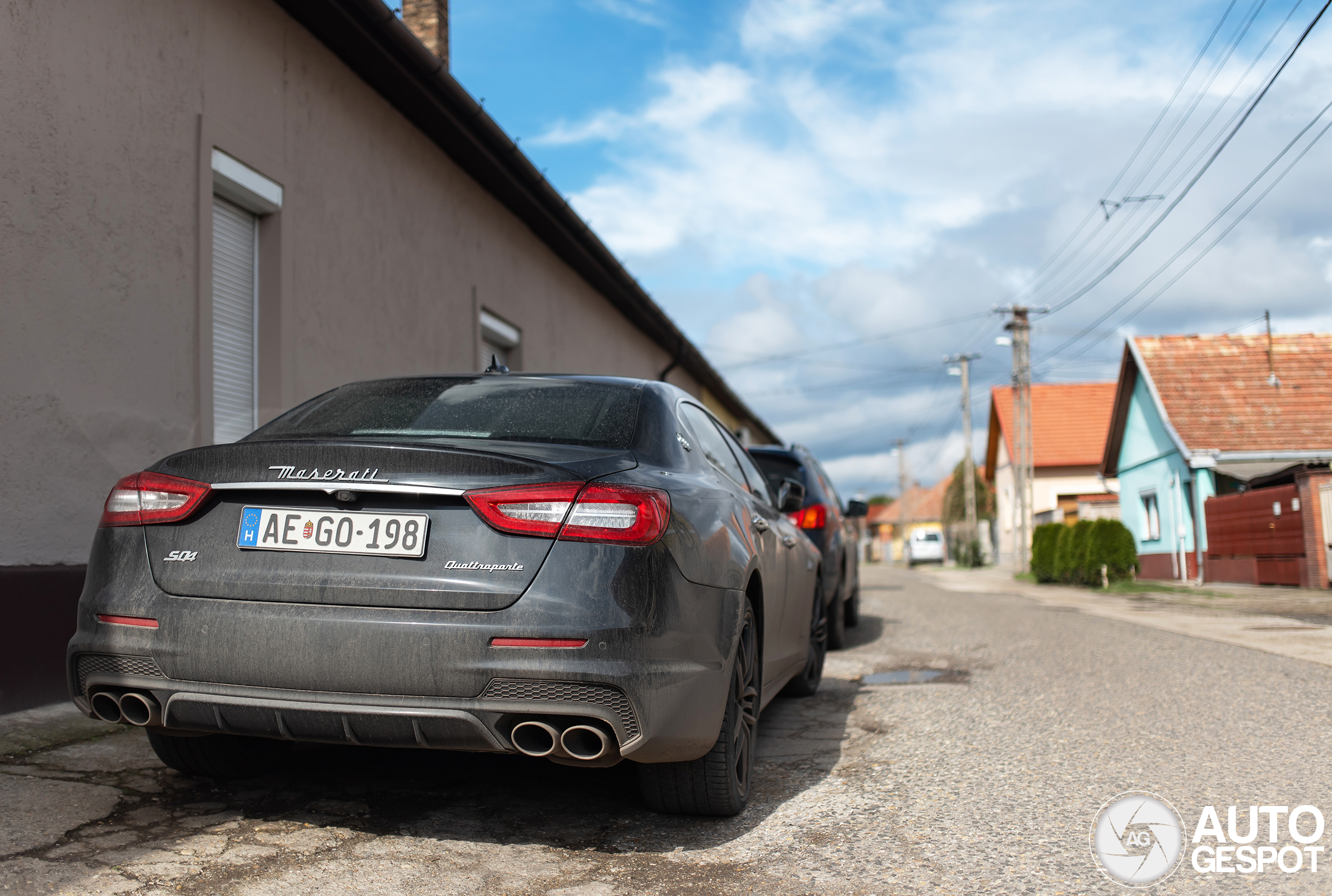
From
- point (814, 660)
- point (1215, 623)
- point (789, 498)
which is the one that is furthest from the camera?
point (1215, 623)

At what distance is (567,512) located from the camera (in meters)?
2.83

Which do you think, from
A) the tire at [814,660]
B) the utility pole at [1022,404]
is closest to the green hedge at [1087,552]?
the utility pole at [1022,404]

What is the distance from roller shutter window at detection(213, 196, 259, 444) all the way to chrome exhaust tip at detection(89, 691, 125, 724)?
12.6 ft

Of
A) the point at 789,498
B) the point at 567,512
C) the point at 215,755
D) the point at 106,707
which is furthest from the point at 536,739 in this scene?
the point at 789,498

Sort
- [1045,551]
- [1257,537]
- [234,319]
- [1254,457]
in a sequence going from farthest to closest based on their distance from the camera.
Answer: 1. [1045,551]
2. [1254,457]
3. [1257,537]
4. [234,319]

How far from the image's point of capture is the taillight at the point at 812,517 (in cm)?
825

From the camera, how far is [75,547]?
505cm

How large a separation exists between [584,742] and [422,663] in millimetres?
480

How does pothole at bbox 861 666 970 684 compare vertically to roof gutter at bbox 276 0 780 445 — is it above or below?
below

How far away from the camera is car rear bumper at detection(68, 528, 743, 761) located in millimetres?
2738

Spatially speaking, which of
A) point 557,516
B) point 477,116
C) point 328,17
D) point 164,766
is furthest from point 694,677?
point 477,116

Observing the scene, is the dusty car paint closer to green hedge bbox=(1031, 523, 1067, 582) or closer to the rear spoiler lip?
the rear spoiler lip

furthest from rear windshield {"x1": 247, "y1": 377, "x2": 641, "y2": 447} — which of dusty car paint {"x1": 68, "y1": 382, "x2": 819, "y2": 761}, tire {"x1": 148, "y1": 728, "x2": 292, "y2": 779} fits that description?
tire {"x1": 148, "y1": 728, "x2": 292, "y2": 779}

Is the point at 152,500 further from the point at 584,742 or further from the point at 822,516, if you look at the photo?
the point at 822,516
